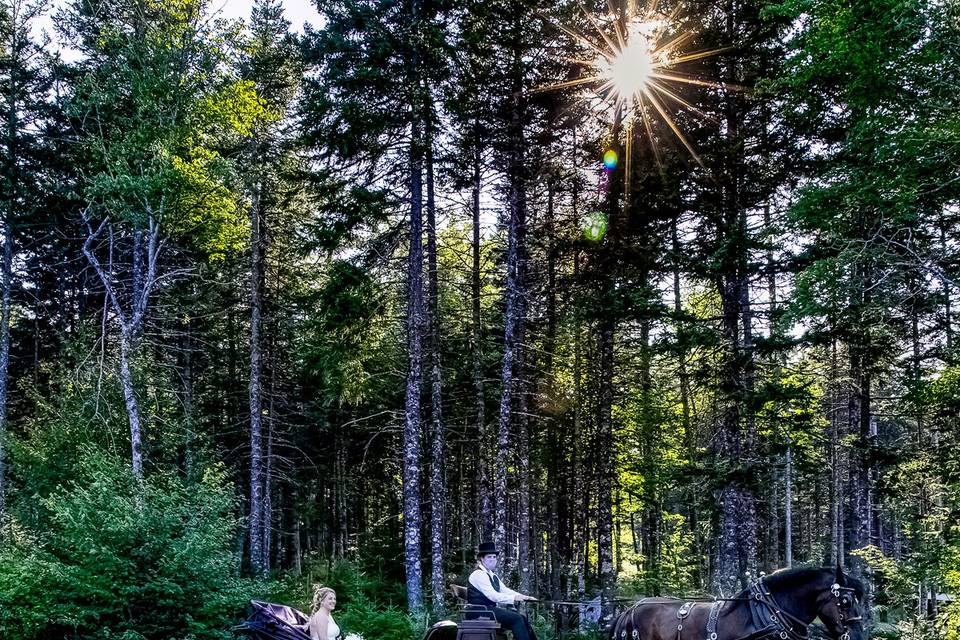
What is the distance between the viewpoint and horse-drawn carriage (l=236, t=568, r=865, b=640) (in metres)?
6.23

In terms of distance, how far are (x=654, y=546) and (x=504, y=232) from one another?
50.6 ft

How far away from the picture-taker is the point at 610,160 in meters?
16.8

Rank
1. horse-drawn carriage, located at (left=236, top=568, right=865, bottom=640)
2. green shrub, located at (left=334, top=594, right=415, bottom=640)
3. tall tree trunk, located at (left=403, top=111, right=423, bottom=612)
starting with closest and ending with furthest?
horse-drawn carriage, located at (left=236, top=568, right=865, bottom=640), green shrub, located at (left=334, top=594, right=415, bottom=640), tall tree trunk, located at (left=403, top=111, right=423, bottom=612)

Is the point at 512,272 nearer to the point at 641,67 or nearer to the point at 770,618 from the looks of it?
the point at 641,67

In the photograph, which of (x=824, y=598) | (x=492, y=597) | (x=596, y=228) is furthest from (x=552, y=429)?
(x=824, y=598)

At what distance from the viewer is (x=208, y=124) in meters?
14.8

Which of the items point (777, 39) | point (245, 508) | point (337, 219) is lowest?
point (245, 508)

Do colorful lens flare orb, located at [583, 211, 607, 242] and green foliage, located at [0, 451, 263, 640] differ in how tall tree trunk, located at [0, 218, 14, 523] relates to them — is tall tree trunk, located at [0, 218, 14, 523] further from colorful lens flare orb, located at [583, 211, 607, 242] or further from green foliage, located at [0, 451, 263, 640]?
colorful lens flare orb, located at [583, 211, 607, 242]

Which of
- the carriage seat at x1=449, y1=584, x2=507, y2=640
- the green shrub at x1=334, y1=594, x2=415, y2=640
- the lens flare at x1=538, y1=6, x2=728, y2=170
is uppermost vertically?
the lens flare at x1=538, y1=6, x2=728, y2=170

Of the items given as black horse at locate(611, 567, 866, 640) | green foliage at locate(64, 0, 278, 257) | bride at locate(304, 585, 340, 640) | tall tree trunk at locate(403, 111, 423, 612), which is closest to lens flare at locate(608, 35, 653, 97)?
tall tree trunk at locate(403, 111, 423, 612)

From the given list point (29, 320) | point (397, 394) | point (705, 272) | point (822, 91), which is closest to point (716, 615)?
point (705, 272)

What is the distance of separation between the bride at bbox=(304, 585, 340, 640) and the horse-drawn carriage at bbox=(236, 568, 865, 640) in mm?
261

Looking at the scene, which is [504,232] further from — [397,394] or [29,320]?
[29,320]

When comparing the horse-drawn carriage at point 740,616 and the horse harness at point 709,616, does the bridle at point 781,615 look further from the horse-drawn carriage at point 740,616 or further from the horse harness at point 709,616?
the horse harness at point 709,616
